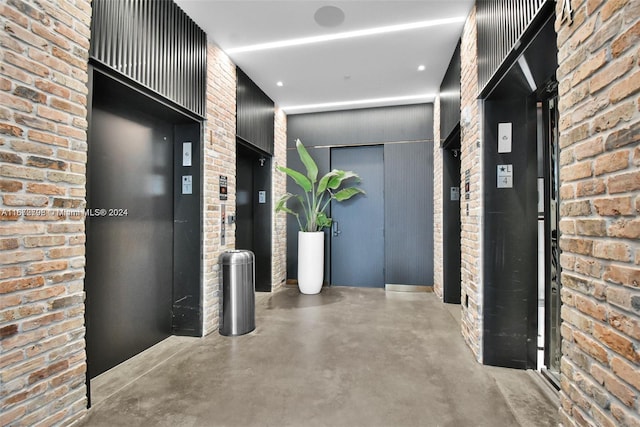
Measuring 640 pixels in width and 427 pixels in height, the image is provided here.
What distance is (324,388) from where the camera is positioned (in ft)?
6.89

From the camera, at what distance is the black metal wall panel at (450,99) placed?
3197mm

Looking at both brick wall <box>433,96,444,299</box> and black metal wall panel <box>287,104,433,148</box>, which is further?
black metal wall panel <box>287,104,433,148</box>

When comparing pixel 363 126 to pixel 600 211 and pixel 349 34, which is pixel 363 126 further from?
pixel 600 211

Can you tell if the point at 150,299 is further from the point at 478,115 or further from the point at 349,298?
the point at 478,115

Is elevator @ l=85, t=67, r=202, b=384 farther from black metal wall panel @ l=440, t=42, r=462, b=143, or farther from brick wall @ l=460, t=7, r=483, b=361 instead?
black metal wall panel @ l=440, t=42, r=462, b=143

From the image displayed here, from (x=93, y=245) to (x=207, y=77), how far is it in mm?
1986

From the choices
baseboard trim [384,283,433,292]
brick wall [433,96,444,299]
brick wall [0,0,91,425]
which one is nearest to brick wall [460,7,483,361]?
brick wall [433,96,444,299]

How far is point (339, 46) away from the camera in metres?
3.21

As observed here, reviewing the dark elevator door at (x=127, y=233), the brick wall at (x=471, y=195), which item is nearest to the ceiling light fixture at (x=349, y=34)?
the brick wall at (x=471, y=195)

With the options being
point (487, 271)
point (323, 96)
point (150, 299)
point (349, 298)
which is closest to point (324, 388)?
point (487, 271)

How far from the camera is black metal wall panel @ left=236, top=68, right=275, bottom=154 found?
12.5 feet

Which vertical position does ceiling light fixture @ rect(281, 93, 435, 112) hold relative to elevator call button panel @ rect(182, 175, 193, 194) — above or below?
above

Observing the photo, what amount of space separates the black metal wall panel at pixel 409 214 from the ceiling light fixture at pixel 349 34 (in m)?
2.22

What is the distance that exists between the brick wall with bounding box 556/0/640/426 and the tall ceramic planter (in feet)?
11.7
